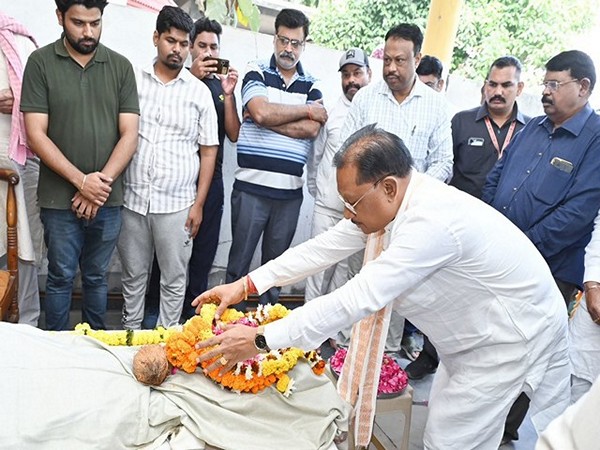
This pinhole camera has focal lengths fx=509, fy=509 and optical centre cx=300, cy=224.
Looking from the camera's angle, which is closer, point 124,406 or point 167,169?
point 124,406

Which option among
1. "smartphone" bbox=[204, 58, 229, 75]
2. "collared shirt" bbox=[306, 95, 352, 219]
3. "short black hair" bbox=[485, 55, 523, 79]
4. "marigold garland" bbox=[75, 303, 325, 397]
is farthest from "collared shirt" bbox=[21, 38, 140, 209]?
"short black hair" bbox=[485, 55, 523, 79]

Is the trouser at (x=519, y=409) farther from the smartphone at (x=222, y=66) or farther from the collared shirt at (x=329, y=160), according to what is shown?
the smartphone at (x=222, y=66)

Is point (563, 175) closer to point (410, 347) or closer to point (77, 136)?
point (410, 347)

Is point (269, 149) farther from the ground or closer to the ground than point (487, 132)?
closer to the ground

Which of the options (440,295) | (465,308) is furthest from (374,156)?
(465,308)

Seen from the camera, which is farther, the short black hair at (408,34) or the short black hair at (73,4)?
the short black hair at (408,34)

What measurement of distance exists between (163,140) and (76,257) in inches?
34.3

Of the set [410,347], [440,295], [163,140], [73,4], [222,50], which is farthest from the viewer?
[222,50]

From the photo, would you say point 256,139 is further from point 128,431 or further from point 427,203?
point 128,431

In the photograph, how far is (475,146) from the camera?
3.62m

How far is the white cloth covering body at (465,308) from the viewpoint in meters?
1.75

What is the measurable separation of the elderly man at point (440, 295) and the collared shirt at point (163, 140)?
3.79 ft

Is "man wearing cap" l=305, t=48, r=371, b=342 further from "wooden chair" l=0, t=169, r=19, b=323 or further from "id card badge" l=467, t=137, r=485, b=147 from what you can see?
"wooden chair" l=0, t=169, r=19, b=323

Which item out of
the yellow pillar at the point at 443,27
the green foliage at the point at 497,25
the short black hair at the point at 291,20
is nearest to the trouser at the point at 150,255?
the short black hair at the point at 291,20
